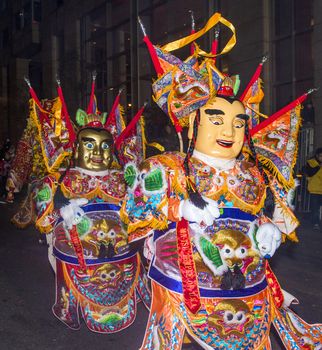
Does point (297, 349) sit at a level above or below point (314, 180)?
below

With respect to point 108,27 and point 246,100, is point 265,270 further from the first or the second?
point 108,27

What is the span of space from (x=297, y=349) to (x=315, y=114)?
29.8ft

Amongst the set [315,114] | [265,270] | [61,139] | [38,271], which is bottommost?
[38,271]

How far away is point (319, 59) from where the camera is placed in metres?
11.0

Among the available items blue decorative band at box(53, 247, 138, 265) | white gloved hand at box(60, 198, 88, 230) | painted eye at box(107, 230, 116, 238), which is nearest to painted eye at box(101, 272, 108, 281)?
blue decorative band at box(53, 247, 138, 265)

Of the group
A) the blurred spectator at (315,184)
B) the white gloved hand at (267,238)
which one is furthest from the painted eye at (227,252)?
the blurred spectator at (315,184)

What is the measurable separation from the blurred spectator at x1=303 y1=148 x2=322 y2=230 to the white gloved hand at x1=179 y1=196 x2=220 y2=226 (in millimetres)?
6682

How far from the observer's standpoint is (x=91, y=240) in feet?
13.6

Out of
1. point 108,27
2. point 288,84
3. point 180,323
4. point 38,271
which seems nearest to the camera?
point 180,323

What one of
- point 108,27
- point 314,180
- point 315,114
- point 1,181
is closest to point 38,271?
point 314,180

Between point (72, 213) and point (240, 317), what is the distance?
188 centimetres

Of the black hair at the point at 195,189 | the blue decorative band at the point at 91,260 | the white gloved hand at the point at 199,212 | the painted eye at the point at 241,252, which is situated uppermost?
the black hair at the point at 195,189

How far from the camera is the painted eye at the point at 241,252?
267cm

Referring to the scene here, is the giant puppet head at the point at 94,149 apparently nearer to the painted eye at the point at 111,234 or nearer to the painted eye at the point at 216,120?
the painted eye at the point at 111,234
